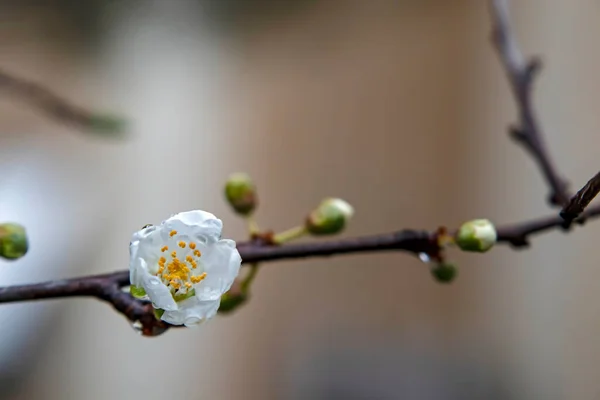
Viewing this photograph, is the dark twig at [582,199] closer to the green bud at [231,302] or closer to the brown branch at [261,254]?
the brown branch at [261,254]

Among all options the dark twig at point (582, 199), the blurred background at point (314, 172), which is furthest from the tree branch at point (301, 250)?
the blurred background at point (314, 172)

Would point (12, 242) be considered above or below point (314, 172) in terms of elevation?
above

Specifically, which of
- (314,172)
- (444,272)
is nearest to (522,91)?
(444,272)

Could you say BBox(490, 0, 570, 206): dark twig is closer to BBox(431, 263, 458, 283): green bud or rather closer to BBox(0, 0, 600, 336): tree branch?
BBox(0, 0, 600, 336): tree branch

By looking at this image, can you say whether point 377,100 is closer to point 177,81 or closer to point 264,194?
point 264,194

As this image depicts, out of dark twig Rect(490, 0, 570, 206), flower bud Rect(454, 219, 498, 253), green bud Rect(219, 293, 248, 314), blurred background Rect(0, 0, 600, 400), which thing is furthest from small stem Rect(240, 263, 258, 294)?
blurred background Rect(0, 0, 600, 400)

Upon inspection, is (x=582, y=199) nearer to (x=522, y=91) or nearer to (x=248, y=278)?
(x=248, y=278)
